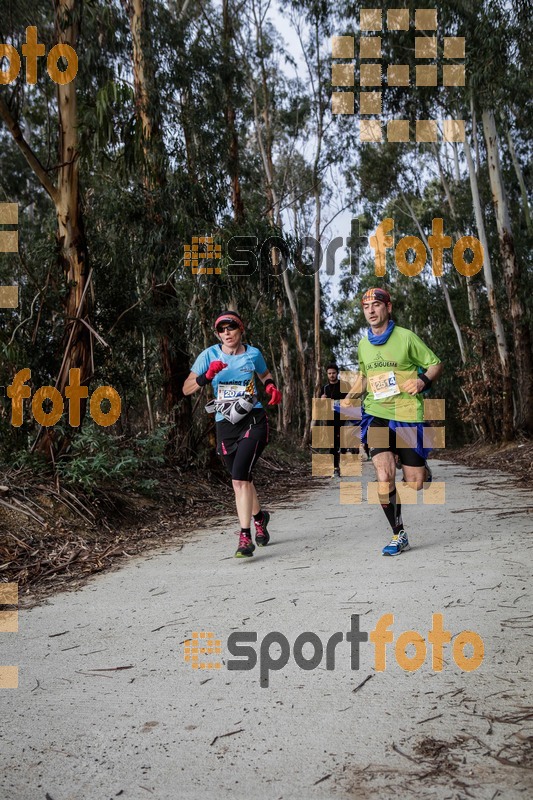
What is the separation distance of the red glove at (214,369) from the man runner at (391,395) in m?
1.13

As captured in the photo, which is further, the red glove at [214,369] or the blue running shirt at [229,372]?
the blue running shirt at [229,372]

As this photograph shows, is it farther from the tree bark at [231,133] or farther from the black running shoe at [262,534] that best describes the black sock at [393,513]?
the tree bark at [231,133]

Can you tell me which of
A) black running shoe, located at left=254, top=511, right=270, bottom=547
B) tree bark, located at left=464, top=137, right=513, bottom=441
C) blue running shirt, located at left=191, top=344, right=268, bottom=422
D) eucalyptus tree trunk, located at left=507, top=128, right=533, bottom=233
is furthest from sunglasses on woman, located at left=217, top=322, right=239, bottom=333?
eucalyptus tree trunk, located at left=507, top=128, right=533, bottom=233

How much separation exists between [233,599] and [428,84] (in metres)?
18.8

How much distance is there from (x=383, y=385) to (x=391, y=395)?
0.33 feet

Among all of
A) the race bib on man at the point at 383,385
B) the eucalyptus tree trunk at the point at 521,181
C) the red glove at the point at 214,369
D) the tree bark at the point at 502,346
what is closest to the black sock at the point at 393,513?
the race bib on man at the point at 383,385

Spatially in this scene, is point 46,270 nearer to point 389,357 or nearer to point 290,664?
→ point 389,357

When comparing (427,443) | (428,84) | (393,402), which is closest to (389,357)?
(393,402)

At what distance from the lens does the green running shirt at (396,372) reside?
236 inches

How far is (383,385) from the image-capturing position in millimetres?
6016

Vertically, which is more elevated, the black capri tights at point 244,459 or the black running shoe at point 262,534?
the black capri tights at point 244,459

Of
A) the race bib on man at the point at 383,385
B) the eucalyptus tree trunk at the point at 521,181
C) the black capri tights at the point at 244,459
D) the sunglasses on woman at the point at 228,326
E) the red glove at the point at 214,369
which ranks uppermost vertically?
the eucalyptus tree trunk at the point at 521,181

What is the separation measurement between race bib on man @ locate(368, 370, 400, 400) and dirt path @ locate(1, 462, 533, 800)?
1.22 metres

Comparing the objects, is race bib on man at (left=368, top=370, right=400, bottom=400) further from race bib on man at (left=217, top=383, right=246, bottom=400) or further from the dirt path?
the dirt path
